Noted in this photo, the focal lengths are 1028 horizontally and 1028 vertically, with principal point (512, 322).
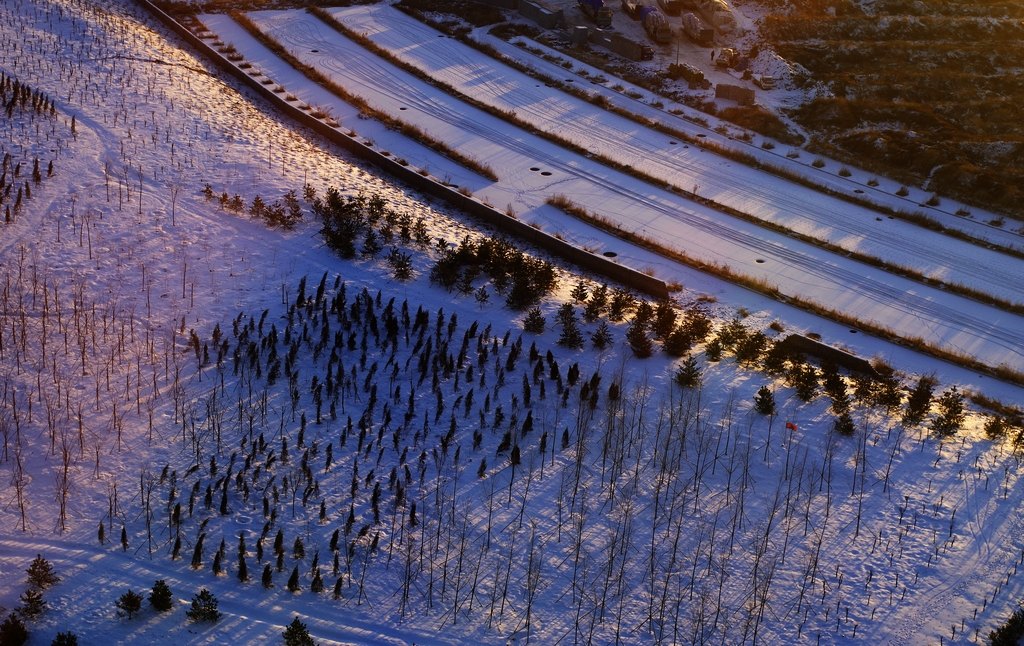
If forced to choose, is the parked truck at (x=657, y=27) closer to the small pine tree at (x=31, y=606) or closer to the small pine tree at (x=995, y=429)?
the small pine tree at (x=995, y=429)

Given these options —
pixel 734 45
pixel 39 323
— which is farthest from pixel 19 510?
pixel 734 45

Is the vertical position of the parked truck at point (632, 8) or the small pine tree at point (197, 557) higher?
the parked truck at point (632, 8)

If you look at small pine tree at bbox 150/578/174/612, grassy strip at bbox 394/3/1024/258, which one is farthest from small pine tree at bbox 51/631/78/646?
grassy strip at bbox 394/3/1024/258

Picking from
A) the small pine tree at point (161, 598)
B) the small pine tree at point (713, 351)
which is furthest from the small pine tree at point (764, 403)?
the small pine tree at point (161, 598)

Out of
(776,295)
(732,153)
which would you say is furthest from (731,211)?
(776,295)

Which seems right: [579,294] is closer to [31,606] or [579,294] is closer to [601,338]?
[601,338]

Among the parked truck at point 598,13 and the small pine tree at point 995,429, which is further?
the parked truck at point 598,13

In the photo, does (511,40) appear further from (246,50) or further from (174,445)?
(174,445)
